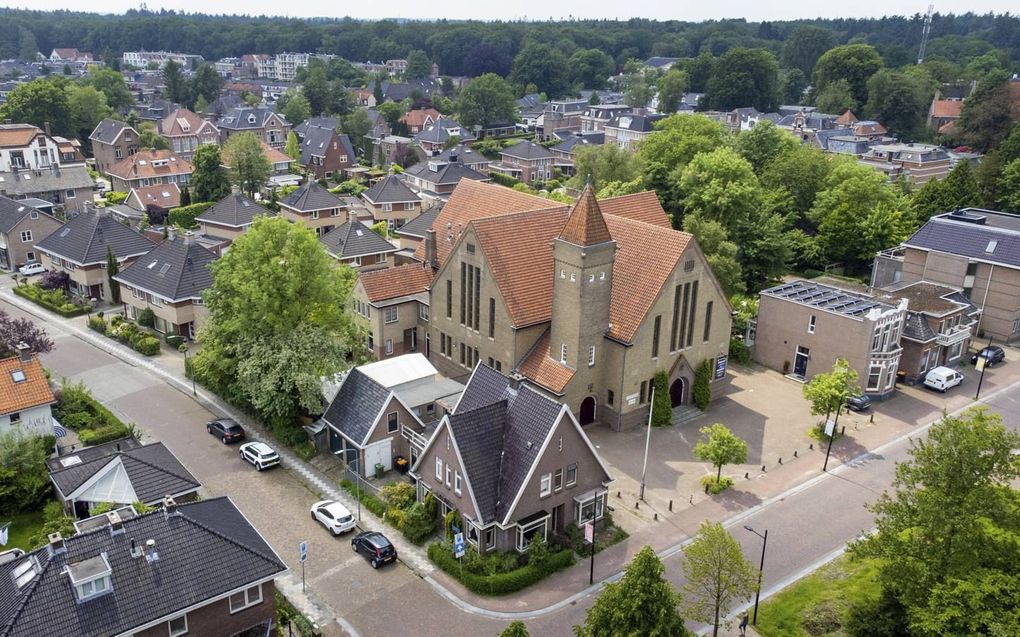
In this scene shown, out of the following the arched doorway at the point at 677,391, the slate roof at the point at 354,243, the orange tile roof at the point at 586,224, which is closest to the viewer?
the orange tile roof at the point at 586,224

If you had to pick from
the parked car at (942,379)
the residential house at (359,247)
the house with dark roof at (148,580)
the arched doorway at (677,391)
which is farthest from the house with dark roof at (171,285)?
the parked car at (942,379)

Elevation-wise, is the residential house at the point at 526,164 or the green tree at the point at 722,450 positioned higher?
the residential house at the point at 526,164

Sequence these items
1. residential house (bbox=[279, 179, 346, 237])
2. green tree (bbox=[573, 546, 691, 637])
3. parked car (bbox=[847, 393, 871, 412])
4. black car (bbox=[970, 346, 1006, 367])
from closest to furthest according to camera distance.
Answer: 1. green tree (bbox=[573, 546, 691, 637])
2. parked car (bbox=[847, 393, 871, 412])
3. black car (bbox=[970, 346, 1006, 367])
4. residential house (bbox=[279, 179, 346, 237])

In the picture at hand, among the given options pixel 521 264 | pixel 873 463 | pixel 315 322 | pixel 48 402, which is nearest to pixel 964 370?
pixel 873 463

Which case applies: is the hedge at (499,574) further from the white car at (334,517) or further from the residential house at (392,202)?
the residential house at (392,202)

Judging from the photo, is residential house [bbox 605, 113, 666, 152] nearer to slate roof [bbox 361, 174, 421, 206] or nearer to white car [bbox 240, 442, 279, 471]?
slate roof [bbox 361, 174, 421, 206]

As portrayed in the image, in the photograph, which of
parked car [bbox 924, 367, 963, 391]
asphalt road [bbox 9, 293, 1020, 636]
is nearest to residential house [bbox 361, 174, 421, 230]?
asphalt road [bbox 9, 293, 1020, 636]
